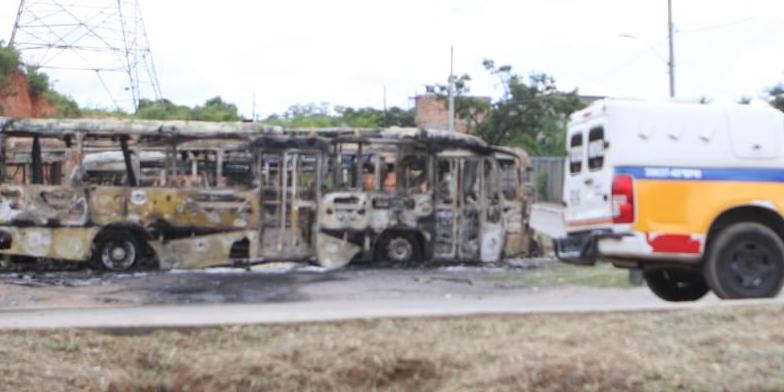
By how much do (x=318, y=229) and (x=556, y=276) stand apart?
461 centimetres

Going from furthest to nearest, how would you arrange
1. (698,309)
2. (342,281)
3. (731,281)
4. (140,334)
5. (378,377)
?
(342,281)
(731,281)
(698,309)
(140,334)
(378,377)

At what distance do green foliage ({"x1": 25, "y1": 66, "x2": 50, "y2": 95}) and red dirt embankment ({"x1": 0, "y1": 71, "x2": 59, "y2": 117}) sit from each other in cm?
21

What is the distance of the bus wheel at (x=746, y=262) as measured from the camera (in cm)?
899

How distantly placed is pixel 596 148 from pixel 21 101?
3081 centimetres

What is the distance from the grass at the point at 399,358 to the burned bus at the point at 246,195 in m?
12.6

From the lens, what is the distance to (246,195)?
17.7m

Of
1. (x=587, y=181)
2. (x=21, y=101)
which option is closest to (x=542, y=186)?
(x=21, y=101)

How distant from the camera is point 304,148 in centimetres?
1791

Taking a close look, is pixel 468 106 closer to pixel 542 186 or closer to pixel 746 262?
pixel 542 186

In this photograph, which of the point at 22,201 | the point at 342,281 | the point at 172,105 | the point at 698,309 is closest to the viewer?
the point at 698,309

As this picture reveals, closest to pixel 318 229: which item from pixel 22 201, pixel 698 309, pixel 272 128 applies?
pixel 272 128

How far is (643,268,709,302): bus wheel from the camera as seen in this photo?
10023mm

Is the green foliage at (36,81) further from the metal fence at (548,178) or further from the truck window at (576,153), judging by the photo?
the truck window at (576,153)

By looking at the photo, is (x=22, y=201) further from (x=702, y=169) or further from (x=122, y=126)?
(x=702, y=169)
